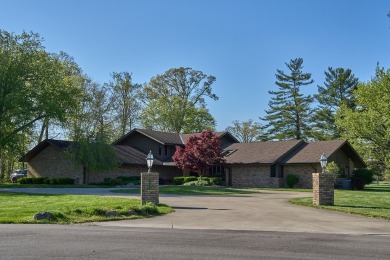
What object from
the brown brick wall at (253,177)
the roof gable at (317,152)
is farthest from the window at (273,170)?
the roof gable at (317,152)

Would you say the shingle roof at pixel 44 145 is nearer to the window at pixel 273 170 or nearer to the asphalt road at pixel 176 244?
the window at pixel 273 170

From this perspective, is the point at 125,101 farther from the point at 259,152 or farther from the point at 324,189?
the point at 324,189

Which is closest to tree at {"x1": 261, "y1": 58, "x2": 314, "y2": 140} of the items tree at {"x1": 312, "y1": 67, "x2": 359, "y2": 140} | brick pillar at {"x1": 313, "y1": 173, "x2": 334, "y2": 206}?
tree at {"x1": 312, "y1": 67, "x2": 359, "y2": 140}

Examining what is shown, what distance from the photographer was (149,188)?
2008cm

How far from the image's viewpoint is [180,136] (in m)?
57.1

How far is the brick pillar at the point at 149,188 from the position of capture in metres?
19.9

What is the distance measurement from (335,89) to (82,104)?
37449 millimetres

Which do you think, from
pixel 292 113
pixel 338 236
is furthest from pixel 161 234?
pixel 292 113

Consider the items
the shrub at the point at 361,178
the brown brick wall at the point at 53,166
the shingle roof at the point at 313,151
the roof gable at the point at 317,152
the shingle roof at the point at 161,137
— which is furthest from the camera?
the shingle roof at the point at 161,137

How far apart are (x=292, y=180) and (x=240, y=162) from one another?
5550mm

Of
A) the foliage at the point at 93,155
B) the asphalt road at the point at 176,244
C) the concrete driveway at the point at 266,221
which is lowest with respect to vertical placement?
the concrete driveway at the point at 266,221

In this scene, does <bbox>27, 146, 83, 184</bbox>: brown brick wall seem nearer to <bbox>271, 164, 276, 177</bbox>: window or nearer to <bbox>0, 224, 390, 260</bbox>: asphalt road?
<bbox>271, 164, 276, 177</bbox>: window

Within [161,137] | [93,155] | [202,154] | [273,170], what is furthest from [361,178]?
[93,155]

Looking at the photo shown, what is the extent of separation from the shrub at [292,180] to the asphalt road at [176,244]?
104 feet
